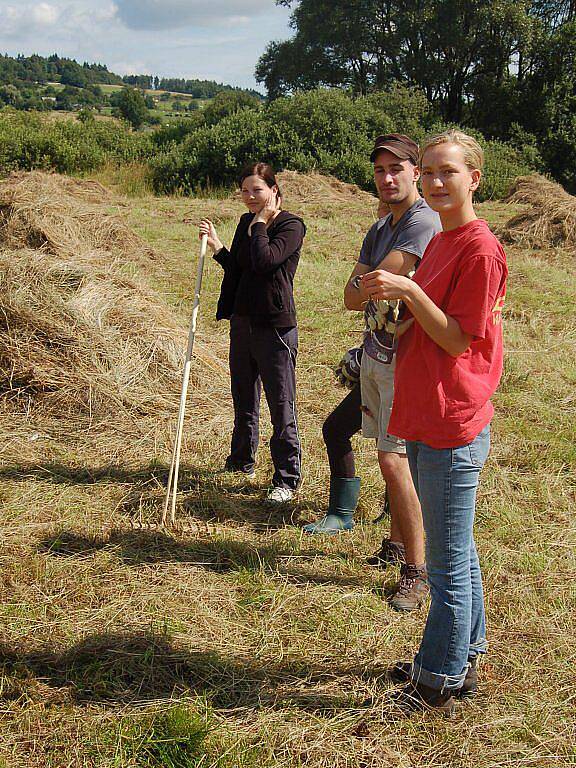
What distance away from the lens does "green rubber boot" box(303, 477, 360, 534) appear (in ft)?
12.8

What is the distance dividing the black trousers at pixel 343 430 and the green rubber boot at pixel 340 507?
5 centimetres

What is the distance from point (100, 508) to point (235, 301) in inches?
55.5

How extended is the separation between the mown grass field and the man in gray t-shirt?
21cm

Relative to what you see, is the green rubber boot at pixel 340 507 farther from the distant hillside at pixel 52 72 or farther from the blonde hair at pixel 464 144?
the distant hillside at pixel 52 72

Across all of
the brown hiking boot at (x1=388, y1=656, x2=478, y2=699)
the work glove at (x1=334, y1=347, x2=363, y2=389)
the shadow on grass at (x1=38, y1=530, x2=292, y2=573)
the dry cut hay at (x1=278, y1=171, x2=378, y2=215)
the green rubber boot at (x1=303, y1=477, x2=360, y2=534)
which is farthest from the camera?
the dry cut hay at (x1=278, y1=171, x2=378, y2=215)

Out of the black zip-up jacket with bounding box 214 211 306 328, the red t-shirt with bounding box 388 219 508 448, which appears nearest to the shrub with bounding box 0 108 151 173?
the black zip-up jacket with bounding box 214 211 306 328

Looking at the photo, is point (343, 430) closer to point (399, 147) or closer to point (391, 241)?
point (391, 241)

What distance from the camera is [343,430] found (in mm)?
3750

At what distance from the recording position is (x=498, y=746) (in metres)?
2.52

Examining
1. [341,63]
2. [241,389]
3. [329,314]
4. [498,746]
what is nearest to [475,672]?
[498,746]

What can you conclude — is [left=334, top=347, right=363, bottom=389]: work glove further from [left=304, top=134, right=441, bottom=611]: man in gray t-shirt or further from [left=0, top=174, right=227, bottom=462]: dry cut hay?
[left=0, top=174, right=227, bottom=462]: dry cut hay

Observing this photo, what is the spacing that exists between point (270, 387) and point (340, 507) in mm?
792

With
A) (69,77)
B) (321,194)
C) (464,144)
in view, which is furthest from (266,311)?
(69,77)

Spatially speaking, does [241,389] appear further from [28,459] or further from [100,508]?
[28,459]
